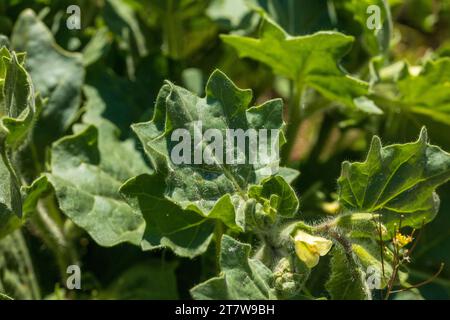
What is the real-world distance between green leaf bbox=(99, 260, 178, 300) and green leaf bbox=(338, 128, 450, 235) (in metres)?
0.80

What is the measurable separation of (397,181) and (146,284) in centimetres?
108

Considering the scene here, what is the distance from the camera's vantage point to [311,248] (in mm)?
2062

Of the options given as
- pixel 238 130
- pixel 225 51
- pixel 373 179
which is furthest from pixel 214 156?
pixel 225 51

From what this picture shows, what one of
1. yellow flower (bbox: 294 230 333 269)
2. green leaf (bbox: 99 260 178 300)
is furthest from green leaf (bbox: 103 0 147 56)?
yellow flower (bbox: 294 230 333 269)

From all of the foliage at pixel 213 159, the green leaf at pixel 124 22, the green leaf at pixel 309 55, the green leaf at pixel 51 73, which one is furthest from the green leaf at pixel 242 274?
the green leaf at pixel 124 22

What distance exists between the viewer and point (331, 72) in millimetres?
2695

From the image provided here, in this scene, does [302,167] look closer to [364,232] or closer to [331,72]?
[331,72]

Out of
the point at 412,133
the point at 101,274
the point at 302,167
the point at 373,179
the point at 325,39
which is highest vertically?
the point at 325,39

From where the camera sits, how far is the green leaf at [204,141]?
7.27 feet

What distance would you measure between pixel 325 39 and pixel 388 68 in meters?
0.54
